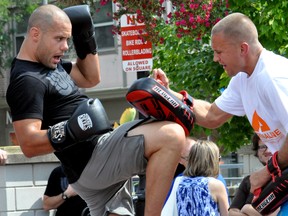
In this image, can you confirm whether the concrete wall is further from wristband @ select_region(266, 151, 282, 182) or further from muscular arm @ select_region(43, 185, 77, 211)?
wristband @ select_region(266, 151, 282, 182)

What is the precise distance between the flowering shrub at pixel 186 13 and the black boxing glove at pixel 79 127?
5.46 m

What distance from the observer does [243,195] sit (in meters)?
6.94

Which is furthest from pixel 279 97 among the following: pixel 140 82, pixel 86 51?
pixel 86 51

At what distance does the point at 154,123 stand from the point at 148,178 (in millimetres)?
380

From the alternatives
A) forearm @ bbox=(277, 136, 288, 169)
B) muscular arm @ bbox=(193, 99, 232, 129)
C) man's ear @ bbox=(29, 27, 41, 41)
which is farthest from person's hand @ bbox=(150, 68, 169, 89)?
forearm @ bbox=(277, 136, 288, 169)

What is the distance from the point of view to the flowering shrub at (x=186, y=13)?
10820 mm

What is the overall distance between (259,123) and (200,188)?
190 centimetres

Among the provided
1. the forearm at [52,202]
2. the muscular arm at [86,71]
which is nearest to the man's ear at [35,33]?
the muscular arm at [86,71]

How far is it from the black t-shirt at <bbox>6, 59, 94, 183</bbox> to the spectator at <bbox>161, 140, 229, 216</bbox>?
5.58 feet

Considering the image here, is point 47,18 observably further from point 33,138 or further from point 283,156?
point 283,156

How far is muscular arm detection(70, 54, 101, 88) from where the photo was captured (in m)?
6.28

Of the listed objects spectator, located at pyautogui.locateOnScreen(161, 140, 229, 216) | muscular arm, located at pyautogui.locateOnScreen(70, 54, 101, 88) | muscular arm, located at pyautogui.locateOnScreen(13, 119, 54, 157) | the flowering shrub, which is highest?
muscular arm, located at pyautogui.locateOnScreen(70, 54, 101, 88)

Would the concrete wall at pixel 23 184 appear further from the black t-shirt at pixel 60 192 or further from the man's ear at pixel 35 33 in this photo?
the man's ear at pixel 35 33

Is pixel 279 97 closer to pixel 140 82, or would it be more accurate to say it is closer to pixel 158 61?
pixel 140 82
